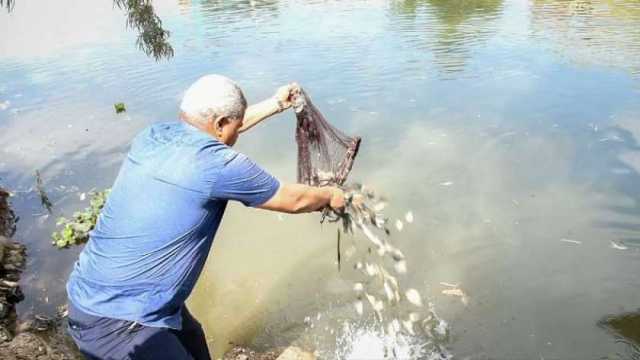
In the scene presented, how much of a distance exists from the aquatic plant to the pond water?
16cm

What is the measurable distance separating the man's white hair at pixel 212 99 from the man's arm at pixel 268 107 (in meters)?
1.08

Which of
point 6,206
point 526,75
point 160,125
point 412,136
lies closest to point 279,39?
point 526,75

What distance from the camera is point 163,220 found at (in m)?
2.41

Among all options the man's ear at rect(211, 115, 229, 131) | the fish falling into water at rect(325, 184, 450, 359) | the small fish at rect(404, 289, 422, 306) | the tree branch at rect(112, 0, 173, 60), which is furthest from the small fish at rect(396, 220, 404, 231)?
the tree branch at rect(112, 0, 173, 60)

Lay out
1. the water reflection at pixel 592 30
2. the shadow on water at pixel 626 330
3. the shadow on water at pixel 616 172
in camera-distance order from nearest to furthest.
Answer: the shadow on water at pixel 626 330, the shadow on water at pixel 616 172, the water reflection at pixel 592 30

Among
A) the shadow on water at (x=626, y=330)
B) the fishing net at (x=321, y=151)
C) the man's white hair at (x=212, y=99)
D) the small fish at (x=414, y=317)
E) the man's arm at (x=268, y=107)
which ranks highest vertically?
the man's white hair at (x=212, y=99)

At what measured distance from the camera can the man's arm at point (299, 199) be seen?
2.59 metres

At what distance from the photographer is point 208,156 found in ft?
7.79

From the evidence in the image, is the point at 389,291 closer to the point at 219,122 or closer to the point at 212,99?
the point at 219,122

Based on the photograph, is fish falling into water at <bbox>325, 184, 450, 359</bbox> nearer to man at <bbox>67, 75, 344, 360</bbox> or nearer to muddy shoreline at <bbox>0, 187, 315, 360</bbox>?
muddy shoreline at <bbox>0, 187, 315, 360</bbox>

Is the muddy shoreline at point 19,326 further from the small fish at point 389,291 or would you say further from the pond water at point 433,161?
the small fish at point 389,291

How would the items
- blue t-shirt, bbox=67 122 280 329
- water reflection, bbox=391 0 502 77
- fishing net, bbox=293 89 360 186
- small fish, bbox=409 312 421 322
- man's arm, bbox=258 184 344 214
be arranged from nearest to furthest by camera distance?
blue t-shirt, bbox=67 122 280 329, man's arm, bbox=258 184 344 214, fishing net, bbox=293 89 360 186, small fish, bbox=409 312 421 322, water reflection, bbox=391 0 502 77

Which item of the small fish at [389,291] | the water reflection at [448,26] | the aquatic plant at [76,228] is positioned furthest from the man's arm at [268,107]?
the water reflection at [448,26]

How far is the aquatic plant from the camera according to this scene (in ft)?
22.0
